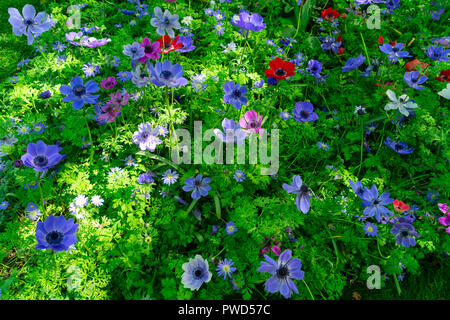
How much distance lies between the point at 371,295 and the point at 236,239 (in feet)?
2.92

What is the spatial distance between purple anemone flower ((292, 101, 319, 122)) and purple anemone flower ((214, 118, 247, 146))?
0.51 metres

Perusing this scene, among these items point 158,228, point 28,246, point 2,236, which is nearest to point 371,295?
point 158,228

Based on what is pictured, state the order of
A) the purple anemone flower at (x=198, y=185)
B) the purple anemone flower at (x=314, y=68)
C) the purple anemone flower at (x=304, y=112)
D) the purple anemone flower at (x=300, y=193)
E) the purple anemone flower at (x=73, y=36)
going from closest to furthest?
the purple anemone flower at (x=300, y=193) → the purple anemone flower at (x=198, y=185) → the purple anemone flower at (x=304, y=112) → the purple anemone flower at (x=314, y=68) → the purple anemone flower at (x=73, y=36)

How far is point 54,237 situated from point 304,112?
1.69 meters

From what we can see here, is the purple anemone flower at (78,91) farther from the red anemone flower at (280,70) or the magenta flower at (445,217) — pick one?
the magenta flower at (445,217)

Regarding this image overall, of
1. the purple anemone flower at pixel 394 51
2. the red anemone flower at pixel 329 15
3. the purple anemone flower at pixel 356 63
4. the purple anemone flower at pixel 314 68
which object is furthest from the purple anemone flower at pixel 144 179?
the red anemone flower at pixel 329 15

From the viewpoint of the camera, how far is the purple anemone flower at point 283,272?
1.41 m

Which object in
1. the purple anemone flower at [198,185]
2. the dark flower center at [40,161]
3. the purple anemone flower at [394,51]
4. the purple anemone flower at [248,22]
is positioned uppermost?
the purple anemone flower at [394,51]

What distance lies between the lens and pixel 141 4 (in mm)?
3074

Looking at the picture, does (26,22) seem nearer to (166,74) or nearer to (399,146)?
(166,74)

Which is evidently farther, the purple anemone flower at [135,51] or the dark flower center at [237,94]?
the dark flower center at [237,94]

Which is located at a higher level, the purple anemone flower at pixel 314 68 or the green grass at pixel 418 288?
the purple anemone flower at pixel 314 68

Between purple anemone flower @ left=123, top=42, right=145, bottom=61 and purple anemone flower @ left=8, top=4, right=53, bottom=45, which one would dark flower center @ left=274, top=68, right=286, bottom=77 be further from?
purple anemone flower @ left=8, top=4, right=53, bottom=45

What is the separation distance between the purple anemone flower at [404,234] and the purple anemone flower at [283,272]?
0.66 meters
